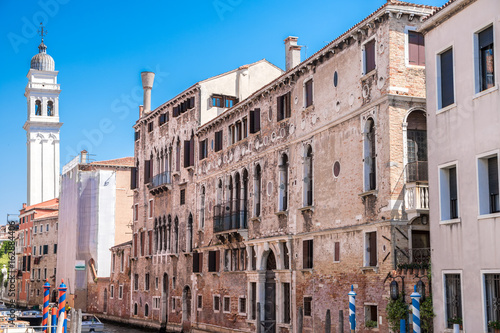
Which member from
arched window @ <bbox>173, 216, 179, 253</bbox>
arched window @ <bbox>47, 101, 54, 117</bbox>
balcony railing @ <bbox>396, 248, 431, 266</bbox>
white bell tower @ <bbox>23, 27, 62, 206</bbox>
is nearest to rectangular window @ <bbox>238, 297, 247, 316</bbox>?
arched window @ <bbox>173, 216, 179, 253</bbox>

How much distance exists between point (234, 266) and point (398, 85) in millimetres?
12033

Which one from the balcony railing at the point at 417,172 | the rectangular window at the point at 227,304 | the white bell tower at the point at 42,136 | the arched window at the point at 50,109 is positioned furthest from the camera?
the arched window at the point at 50,109

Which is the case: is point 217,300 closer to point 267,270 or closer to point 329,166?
point 267,270

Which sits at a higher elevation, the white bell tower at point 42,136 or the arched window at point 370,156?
the white bell tower at point 42,136

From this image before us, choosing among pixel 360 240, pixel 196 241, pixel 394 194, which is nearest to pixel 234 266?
pixel 196 241

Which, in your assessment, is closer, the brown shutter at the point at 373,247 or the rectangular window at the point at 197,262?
the brown shutter at the point at 373,247

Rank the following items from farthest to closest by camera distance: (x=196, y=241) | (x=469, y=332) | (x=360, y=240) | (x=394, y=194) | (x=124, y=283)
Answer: (x=124, y=283) < (x=196, y=241) < (x=360, y=240) < (x=394, y=194) < (x=469, y=332)

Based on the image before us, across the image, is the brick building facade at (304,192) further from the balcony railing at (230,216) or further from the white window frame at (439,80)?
the white window frame at (439,80)

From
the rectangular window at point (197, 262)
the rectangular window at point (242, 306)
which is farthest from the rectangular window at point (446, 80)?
the rectangular window at point (197, 262)

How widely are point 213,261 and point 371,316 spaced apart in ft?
38.5

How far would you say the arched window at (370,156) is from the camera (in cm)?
1883

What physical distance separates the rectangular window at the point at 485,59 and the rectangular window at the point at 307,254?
30.5 feet

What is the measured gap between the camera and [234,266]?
27.6 m

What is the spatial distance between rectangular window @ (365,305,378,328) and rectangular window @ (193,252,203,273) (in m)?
13.2
